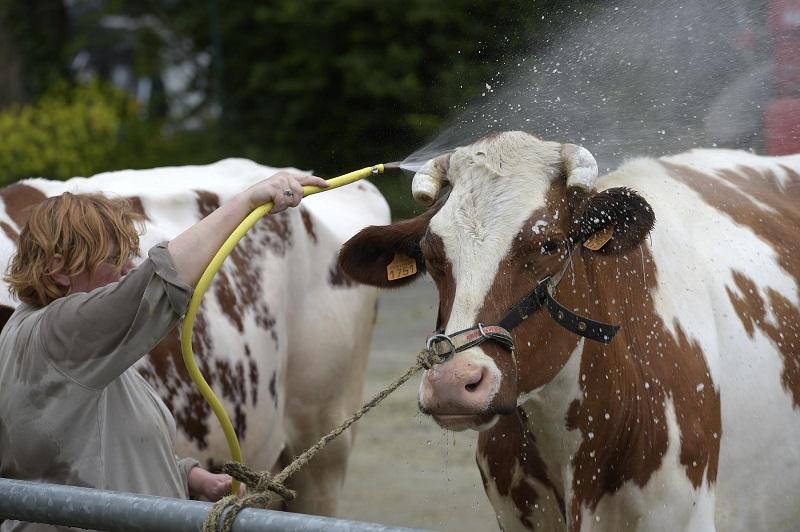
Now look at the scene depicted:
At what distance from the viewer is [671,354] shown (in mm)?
3373

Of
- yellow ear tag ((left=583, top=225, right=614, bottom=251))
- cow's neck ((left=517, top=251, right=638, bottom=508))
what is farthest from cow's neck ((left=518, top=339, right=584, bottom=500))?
yellow ear tag ((left=583, top=225, right=614, bottom=251))

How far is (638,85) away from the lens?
4559 mm

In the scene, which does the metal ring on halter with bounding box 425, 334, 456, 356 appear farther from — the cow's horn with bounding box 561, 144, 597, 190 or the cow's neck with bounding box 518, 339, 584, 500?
the cow's horn with bounding box 561, 144, 597, 190

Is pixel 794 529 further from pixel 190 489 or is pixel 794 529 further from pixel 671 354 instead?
pixel 190 489

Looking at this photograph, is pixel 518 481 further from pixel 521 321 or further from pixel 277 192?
pixel 277 192

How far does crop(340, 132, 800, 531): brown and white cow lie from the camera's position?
3.03 meters

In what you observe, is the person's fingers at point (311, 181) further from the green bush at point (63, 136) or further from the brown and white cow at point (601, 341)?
the green bush at point (63, 136)

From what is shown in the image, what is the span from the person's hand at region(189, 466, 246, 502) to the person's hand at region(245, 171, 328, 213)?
2.42 ft

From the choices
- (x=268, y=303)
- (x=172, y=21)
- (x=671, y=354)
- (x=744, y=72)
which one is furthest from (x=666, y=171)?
(x=172, y=21)

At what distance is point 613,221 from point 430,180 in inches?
20.1

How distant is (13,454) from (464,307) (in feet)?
3.65

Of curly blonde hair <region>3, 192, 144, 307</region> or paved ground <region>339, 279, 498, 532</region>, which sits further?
paved ground <region>339, 279, 498, 532</region>

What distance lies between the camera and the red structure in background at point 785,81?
4988 mm

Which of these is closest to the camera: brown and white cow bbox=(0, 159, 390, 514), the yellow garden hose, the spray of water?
the yellow garden hose
